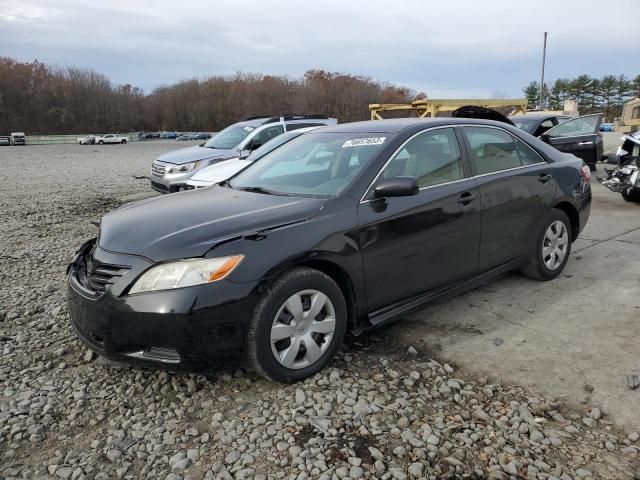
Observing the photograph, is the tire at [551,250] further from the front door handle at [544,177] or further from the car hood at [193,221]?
the car hood at [193,221]

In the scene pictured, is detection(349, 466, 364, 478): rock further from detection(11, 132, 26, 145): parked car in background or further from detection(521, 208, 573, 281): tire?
detection(11, 132, 26, 145): parked car in background

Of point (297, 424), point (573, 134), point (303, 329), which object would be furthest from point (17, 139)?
point (297, 424)

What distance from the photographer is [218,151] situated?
1037cm

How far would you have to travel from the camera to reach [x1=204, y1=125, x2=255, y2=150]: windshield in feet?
35.6

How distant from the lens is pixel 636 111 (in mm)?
22016

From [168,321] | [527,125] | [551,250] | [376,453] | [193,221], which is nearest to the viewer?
[376,453]

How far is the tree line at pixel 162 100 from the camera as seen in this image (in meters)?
96.6

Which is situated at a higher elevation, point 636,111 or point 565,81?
point 565,81

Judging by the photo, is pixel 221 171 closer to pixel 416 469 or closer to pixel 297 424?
pixel 297 424

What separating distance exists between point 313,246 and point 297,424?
1.01 meters

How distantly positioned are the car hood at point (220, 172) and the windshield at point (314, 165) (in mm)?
3740

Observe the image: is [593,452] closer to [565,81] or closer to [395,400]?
[395,400]

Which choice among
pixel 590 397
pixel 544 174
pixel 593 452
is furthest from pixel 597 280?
pixel 593 452

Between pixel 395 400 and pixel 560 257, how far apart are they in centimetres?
282
